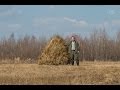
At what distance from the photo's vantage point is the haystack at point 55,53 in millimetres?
12133

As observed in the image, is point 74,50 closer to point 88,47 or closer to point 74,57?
point 74,57

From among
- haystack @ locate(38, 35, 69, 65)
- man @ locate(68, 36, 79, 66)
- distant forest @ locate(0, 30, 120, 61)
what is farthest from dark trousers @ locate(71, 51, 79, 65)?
distant forest @ locate(0, 30, 120, 61)

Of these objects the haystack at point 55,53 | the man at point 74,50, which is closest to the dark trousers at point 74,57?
the man at point 74,50

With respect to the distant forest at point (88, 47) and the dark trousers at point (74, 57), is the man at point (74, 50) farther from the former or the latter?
the distant forest at point (88, 47)

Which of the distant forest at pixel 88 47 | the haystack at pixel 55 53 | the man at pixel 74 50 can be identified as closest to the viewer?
the man at pixel 74 50

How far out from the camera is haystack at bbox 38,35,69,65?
12.1m

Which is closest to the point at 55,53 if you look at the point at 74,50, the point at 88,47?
the point at 74,50

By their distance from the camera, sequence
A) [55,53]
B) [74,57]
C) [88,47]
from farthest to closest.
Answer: [88,47]
[55,53]
[74,57]

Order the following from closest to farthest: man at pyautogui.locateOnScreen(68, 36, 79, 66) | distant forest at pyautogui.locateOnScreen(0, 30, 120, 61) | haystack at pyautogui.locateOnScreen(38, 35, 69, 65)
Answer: man at pyautogui.locateOnScreen(68, 36, 79, 66), haystack at pyautogui.locateOnScreen(38, 35, 69, 65), distant forest at pyautogui.locateOnScreen(0, 30, 120, 61)

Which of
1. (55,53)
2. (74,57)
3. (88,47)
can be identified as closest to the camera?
(74,57)

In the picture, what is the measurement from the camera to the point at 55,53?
12500 mm

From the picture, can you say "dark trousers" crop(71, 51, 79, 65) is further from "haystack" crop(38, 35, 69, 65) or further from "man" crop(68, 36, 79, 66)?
"haystack" crop(38, 35, 69, 65)
